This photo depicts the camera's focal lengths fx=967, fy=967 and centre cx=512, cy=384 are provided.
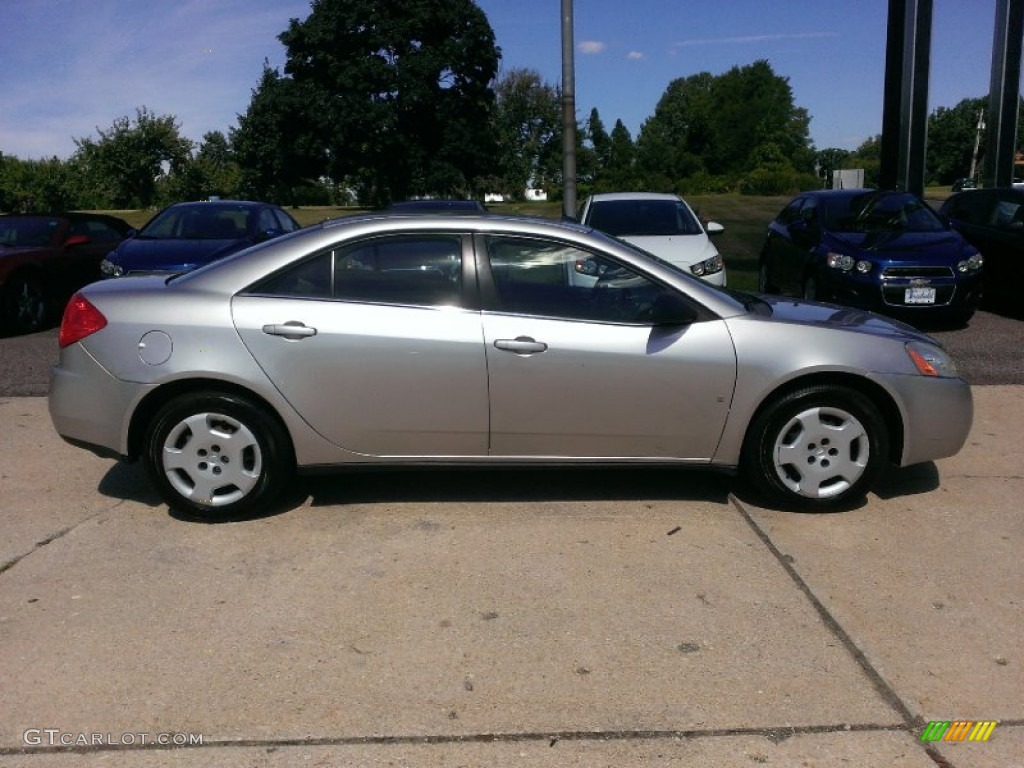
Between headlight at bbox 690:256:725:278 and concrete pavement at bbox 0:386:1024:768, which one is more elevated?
headlight at bbox 690:256:725:278

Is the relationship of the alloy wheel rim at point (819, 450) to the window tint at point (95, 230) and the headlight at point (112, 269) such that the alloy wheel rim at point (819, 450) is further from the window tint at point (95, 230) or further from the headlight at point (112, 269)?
the window tint at point (95, 230)

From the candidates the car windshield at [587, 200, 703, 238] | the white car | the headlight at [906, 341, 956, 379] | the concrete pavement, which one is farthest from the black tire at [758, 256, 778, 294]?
the headlight at [906, 341, 956, 379]

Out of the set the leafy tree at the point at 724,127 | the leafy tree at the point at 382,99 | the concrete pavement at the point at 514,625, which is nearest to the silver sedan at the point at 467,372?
the concrete pavement at the point at 514,625

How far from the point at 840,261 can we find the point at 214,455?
7.59 metres

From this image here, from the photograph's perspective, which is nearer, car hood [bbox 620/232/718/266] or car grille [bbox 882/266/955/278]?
car grille [bbox 882/266/955/278]

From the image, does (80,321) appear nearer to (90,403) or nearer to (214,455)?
(90,403)

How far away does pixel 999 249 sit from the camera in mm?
11273

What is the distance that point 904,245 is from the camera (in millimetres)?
10312

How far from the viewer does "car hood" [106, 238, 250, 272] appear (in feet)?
32.8

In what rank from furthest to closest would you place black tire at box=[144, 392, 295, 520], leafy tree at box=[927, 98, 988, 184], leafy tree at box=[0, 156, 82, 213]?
leafy tree at box=[927, 98, 988, 184] < leafy tree at box=[0, 156, 82, 213] < black tire at box=[144, 392, 295, 520]

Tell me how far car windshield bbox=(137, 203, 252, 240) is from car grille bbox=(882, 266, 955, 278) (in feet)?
23.4

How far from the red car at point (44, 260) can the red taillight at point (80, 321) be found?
6.87 metres

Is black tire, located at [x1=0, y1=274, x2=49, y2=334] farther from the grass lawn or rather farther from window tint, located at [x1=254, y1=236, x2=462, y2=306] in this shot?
window tint, located at [x1=254, y1=236, x2=462, y2=306]

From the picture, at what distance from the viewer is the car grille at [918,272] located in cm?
994
